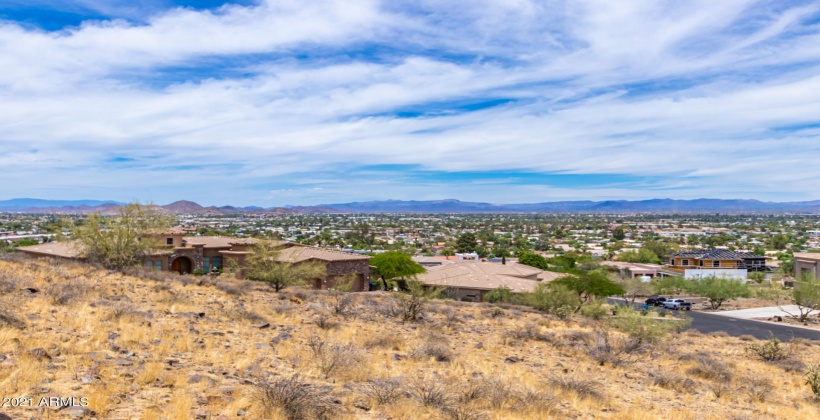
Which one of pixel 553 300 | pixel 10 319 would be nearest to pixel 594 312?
pixel 553 300

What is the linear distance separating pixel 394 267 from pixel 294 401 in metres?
43.4

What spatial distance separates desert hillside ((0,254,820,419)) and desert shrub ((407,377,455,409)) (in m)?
0.04

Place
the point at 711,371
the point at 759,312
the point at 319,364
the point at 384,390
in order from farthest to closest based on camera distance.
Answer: the point at 759,312 < the point at 711,371 < the point at 319,364 < the point at 384,390

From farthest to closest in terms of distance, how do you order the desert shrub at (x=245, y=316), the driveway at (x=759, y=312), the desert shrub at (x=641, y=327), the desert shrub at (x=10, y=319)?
the driveway at (x=759, y=312), the desert shrub at (x=641, y=327), the desert shrub at (x=245, y=316), the desert shrub at (x=10, y=319)

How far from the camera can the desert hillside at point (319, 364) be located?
840 centimetres

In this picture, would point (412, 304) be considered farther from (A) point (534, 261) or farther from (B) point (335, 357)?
(A) point (534, 261)

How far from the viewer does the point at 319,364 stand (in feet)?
37.8

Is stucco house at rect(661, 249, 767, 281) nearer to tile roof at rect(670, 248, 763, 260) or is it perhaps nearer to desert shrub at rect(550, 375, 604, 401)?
tile roof at rect(670, 248, 763, 260)

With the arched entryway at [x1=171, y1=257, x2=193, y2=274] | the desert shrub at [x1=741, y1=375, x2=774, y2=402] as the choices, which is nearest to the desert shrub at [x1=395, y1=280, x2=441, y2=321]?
the desert shrub at [x1=741, y1=375, x2=774, y2=402]

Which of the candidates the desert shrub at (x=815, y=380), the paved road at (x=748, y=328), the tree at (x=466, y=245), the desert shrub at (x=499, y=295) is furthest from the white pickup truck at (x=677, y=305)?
the tree at (x=466, y=245)

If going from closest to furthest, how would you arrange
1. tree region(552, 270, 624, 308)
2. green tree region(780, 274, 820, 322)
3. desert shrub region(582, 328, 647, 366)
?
desert shrub region(582, 328, 647, 366), green tree region(780, 274, 820, 322), tree region(552, 270, 624, 308)

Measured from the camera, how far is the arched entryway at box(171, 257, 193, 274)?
44.5 metres

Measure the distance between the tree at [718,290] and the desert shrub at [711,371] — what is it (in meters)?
40.7

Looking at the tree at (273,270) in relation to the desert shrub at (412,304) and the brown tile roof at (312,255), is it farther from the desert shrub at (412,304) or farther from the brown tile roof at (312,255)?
the desert shrub at (412,304)
